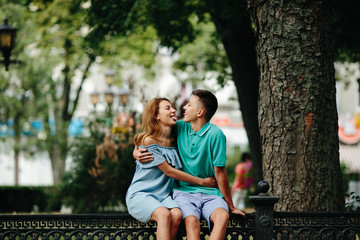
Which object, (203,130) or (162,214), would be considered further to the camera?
(203,130)

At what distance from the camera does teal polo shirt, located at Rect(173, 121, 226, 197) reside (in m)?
4.55

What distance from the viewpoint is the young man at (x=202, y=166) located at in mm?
4281

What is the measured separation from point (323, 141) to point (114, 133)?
305 inches

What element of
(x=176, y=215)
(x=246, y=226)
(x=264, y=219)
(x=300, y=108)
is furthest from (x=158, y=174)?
(x=300, y=108)

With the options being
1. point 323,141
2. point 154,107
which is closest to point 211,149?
point 154,107

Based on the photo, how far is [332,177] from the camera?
199 inches

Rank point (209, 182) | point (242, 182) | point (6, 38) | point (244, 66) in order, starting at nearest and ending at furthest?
point (209, 182) → point (244, 66) → point (6, 38) → point (242, 182)

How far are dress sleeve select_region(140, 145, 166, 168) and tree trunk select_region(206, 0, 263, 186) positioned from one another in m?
4.62

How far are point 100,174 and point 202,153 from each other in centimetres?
727

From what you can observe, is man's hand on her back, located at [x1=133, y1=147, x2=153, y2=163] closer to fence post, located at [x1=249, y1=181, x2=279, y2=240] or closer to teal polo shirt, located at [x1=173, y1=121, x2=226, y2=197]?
teal polo shirt, located at [x1=173, y1=121, x2=226, y2=197]

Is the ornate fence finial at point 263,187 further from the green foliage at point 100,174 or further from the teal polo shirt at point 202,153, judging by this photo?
the green foliage at point 100,174

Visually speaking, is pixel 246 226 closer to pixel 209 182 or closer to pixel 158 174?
pixel 209 182

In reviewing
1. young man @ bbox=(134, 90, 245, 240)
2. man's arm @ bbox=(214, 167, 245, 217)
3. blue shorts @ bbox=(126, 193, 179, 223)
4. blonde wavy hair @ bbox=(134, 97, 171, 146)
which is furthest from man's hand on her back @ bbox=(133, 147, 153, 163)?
man's arm @ bbox=(214, 167, 245, 217)

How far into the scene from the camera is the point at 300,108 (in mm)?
5016
